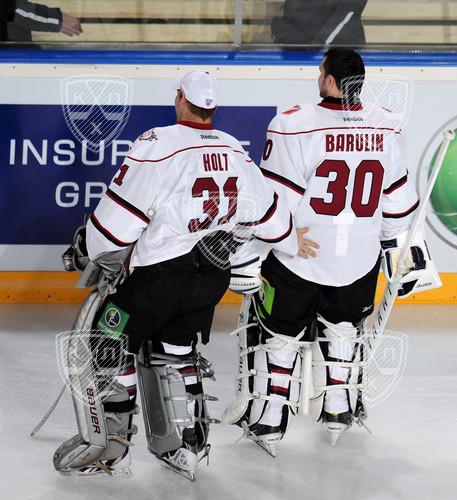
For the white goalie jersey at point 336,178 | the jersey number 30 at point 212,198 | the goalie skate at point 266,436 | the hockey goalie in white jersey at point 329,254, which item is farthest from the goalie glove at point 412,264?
the jersey number 30 at point 212,198

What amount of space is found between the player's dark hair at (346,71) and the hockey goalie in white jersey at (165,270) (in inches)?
16.6

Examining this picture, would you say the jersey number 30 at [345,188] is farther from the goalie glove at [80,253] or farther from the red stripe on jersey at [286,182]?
the goalie glove at [80,253]

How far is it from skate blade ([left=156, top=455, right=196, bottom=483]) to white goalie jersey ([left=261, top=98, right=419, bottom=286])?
0.71m

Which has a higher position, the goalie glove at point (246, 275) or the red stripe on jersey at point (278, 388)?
the goalie glove at point (246, 275)

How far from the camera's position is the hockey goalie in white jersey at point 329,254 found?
A: 341cm

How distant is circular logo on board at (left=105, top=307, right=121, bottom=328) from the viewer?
319cm

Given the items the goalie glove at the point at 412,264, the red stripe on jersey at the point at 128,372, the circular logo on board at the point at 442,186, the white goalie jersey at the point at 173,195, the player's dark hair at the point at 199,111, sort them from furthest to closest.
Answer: the circular logo on board at the point at 442,186
the goalie glove at the point at 412,264
the red stripe on jersey at the point at 128,372
the player's dark hair at the point at 199,111
the white goalie jersey at the point at 173,195

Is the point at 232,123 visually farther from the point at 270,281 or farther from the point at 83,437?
the point at 83,437

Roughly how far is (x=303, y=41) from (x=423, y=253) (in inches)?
71.3

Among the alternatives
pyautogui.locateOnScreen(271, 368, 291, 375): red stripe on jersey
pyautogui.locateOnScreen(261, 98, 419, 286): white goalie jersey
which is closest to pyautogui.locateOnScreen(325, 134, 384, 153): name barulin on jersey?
pyautogui.locateOnScreen(261, 98, 419, 286): white goalie jersey

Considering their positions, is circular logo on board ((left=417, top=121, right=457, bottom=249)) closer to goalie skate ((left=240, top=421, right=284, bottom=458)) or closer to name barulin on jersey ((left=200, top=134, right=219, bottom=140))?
goalie skate ((left=240, top=421, right=284, bottom=458))

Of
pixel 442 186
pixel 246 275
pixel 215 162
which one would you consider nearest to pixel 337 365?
pixel 246 275

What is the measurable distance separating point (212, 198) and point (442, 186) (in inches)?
90.9

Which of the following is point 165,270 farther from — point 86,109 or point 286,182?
point 86,109
